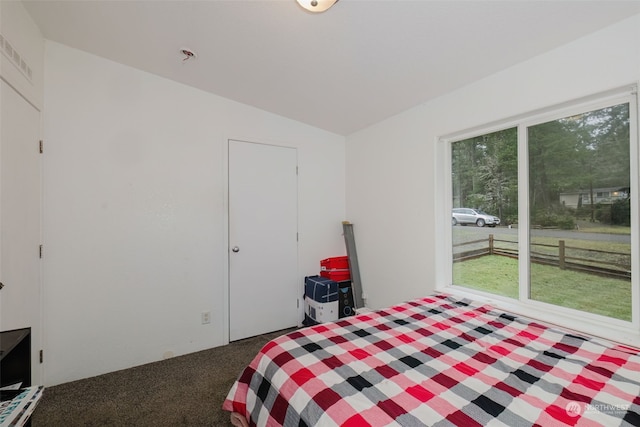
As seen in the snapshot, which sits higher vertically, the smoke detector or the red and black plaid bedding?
the smoke detector

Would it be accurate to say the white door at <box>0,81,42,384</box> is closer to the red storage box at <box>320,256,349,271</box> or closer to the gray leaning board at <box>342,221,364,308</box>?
the red storage box at <box>320,256,349,271</box>

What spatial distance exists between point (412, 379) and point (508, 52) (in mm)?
2024

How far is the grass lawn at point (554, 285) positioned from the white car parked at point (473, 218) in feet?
0.91

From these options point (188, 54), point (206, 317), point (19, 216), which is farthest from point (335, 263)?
point (19, 216)

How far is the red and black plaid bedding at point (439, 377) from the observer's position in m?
0.98

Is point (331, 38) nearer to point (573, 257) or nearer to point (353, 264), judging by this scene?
point (573, 257)

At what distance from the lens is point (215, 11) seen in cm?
174

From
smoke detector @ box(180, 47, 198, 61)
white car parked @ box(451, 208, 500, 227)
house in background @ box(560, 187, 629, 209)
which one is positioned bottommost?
white car parked @ box(451, 208, 500, 227)

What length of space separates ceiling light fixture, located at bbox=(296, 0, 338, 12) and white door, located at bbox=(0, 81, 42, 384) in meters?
1.75

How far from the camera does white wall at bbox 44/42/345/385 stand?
7.23 feet

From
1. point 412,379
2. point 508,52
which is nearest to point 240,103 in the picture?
point 508,52

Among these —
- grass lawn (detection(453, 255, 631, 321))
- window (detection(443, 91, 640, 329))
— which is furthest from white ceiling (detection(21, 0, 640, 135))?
grass lawn (detection(453, 255, 631, 321))

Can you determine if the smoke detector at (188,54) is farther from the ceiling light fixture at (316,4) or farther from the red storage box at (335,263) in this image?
the red storage box at (335,263)

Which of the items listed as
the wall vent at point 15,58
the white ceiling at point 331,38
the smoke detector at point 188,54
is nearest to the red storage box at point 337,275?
the white ceiling at point 331,38
